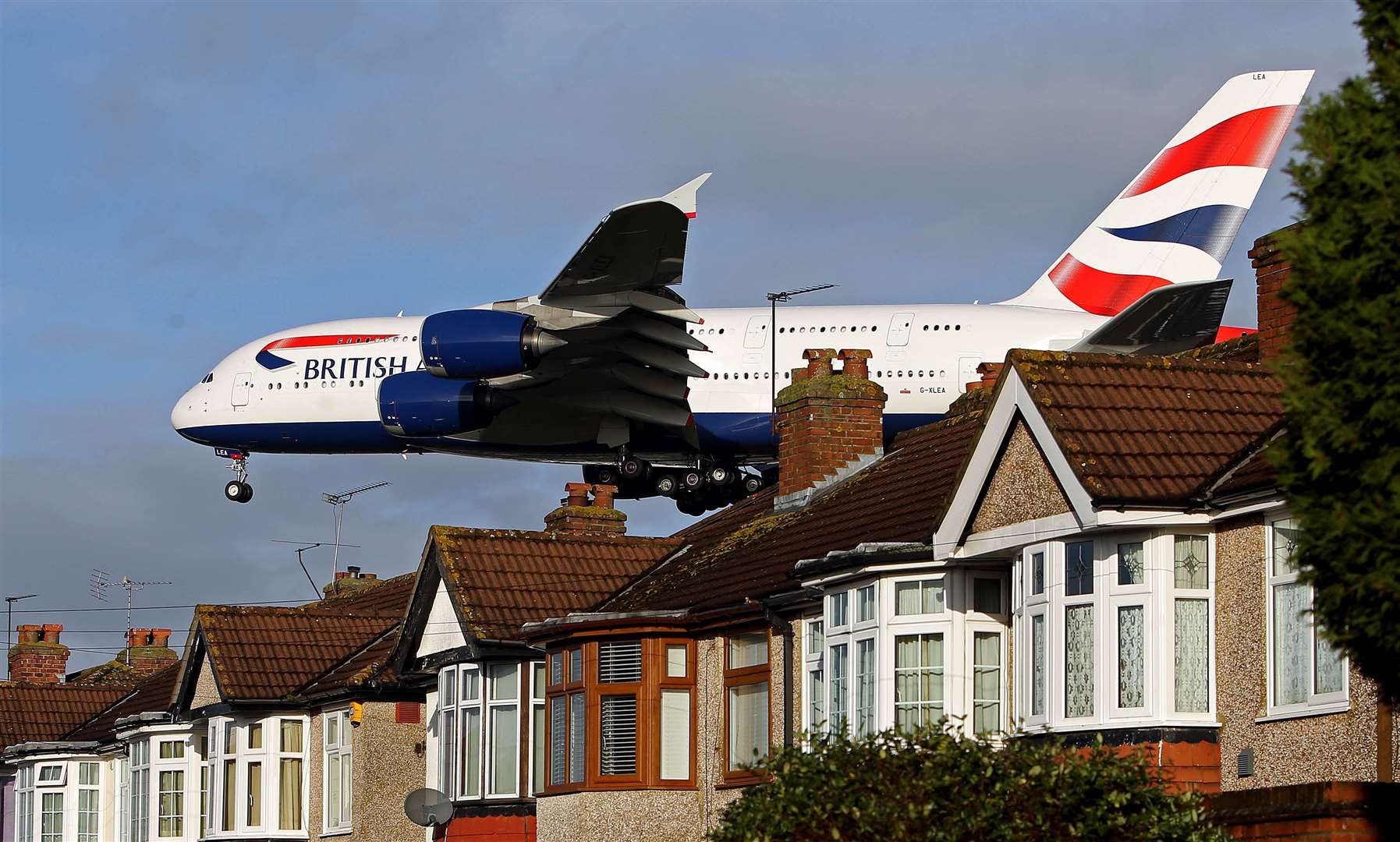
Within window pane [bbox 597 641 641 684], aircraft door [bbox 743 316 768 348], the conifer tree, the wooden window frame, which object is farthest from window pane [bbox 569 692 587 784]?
aircraft door [bbox 743 316 768 348]

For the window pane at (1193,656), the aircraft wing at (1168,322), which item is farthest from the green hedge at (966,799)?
the aircraft wing at (1168,322)

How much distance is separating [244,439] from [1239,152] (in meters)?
22.6

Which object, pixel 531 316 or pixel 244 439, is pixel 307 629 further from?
pixel 244 439

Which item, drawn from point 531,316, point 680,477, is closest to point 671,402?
point 680,477

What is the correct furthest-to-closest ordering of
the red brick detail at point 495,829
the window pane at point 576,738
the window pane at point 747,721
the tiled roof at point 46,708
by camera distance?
the tiled roof at point 46,708 < the red brick detail at point 495,829 < the window pane at point 576,738 < the window pane at point 747,721

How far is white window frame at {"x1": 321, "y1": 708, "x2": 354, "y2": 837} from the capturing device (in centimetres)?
3122

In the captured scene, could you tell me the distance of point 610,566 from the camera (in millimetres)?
28812

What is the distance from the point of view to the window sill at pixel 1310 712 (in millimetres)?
15094

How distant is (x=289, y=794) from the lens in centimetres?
3369

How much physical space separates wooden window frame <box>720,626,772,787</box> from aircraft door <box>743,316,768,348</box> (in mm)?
24248

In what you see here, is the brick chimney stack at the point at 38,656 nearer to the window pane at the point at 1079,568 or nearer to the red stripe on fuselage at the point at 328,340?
the red stripe on fuselage at the point at 328,340

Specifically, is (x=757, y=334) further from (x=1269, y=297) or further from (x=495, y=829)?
(x=1269, y=297)

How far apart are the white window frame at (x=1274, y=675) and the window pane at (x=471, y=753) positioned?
12923mm

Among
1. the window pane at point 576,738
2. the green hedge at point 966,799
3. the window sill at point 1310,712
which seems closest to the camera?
the green hedge at point 966,799
